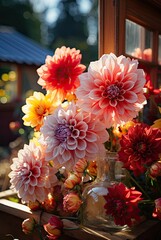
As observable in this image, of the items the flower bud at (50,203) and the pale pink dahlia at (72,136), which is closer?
the pale pink dahlia at (72,136)

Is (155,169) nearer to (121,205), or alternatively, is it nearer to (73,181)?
(121,205)

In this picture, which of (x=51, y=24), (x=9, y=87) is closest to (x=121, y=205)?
(x=9, y=87)

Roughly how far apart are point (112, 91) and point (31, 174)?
296 mm

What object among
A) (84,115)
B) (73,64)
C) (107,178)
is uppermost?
(73,64)

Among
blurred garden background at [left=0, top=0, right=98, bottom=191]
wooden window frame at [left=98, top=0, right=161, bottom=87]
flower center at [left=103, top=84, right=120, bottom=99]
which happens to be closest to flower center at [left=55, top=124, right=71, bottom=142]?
flower center at [left=103, top=84, right=120, bottom=99]

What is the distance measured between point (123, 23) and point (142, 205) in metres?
0.59

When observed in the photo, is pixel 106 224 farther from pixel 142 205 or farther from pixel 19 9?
pixel 19 9

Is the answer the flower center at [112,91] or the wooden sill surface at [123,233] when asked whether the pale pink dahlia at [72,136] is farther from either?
the wooden sill surface at [123,233]

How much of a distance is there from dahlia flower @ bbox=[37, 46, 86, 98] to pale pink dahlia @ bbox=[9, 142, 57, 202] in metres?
Answer: 0.18

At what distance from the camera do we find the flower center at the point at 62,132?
2.62 feet

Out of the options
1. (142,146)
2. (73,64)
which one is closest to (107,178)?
(142,146)

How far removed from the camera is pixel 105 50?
116 centimetres

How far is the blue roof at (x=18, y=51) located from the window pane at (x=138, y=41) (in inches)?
228

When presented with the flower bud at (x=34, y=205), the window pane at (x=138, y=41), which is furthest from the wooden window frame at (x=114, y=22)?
the flower bud at (x=34, y=205)
